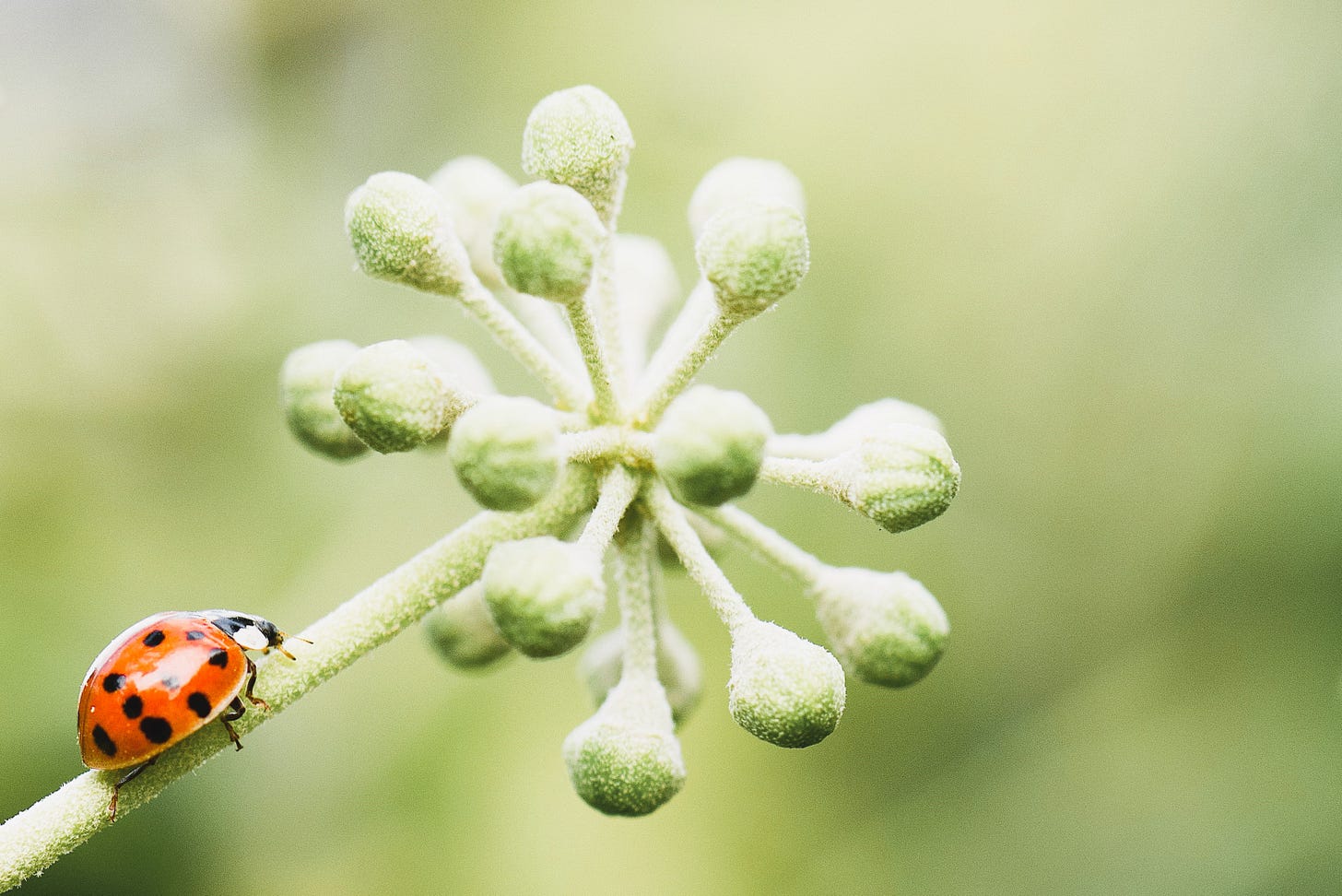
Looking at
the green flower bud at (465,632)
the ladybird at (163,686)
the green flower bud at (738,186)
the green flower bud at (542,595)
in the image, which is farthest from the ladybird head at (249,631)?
the green flower bud at (738,186)

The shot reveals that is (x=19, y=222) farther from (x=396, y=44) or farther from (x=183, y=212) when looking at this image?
(x=396, y=44)

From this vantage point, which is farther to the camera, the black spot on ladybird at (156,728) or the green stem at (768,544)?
the green stem at (768,544)

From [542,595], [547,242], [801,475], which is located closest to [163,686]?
[542,595]

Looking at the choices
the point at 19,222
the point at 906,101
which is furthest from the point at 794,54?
the point at 19,222

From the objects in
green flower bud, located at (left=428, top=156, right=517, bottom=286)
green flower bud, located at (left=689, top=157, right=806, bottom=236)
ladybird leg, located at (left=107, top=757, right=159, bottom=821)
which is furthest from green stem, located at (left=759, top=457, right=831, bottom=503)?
ladybird leg, located at (left=107, top=757, right=159, bottom=821)

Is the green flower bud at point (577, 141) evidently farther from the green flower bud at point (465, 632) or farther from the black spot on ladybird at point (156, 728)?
the black spot on ladybird at point (156, 728)

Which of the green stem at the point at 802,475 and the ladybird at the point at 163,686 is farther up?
the ladybird at the point at 163,686

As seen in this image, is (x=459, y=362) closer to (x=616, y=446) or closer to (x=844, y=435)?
(x=616, y=446)
